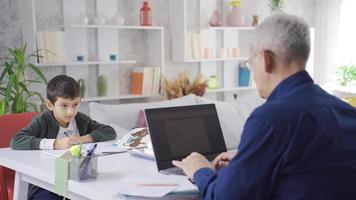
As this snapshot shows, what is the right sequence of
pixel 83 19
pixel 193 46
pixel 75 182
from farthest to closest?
pixel 193 46 < pixel 83 19 < pixel 75 182

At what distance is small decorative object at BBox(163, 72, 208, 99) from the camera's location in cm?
454

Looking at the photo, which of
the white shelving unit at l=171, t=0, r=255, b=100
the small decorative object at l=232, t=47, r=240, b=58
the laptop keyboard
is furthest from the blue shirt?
the small decorative object at l=232, t=47, r=240, b=58

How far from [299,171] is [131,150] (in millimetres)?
994

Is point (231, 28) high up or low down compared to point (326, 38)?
up

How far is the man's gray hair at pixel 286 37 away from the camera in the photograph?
1249 mm

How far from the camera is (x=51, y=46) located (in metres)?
3.98

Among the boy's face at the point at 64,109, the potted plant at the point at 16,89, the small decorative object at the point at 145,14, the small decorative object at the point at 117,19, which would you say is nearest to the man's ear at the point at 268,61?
the boy's face at the point at 64,109

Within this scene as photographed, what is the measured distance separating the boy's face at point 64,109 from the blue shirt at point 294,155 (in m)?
1.28

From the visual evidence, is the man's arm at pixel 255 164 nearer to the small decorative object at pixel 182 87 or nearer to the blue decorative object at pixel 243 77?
the small decorative object at pixel 182 87

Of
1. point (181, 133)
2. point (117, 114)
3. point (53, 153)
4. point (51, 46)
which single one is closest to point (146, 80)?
point (51, 46)

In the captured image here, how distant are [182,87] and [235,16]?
1175mm

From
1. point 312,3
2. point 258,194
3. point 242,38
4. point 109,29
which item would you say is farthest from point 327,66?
point 258,194

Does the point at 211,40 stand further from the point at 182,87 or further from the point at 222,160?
the point at 222,160

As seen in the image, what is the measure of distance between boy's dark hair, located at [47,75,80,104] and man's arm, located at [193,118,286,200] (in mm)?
1353
